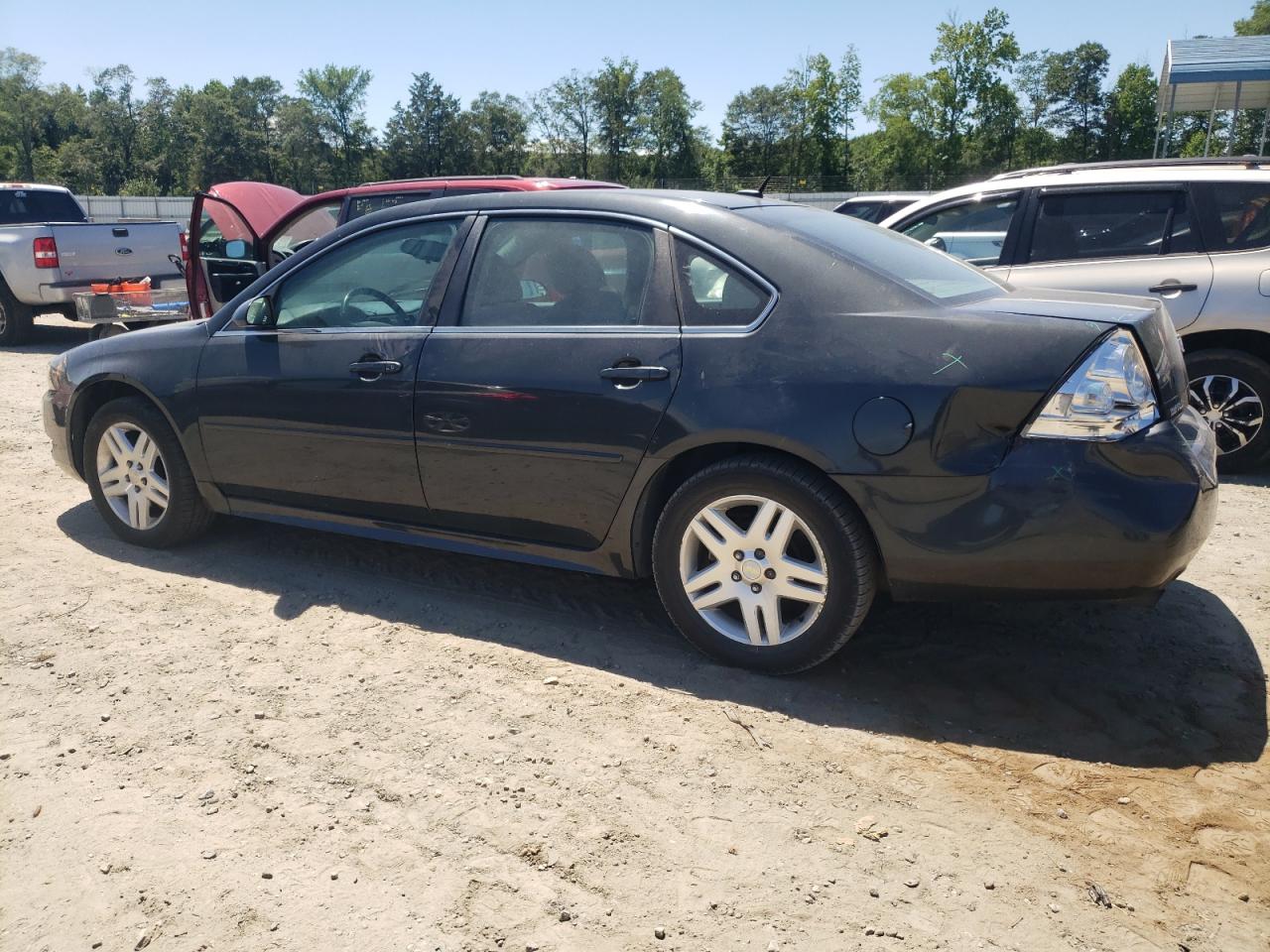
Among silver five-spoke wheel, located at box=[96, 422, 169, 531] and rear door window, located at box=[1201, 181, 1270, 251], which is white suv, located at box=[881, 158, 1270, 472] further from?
silver five-spoke wheel, located at box=[96, 422, 169, 531]

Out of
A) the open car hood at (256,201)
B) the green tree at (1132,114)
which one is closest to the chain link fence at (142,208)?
the open car hood at (256,201)

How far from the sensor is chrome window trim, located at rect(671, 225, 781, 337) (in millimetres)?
3541

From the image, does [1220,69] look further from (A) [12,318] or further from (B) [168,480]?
(B) [168,480]

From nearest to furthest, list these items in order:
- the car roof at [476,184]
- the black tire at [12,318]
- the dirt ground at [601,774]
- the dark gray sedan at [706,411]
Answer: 1. the dirt ground at [601,774]
2. the dark gray sedan at [706,411]
3. the car roof at [476,184]
4. the black tire at [12,318]

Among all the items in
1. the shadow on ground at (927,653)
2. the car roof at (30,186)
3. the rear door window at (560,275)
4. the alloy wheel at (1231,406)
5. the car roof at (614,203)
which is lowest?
the shadow on ground at (927,653)

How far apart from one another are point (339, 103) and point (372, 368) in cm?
10441

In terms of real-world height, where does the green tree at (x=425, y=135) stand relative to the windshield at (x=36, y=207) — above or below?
above

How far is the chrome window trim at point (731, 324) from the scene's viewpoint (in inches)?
139

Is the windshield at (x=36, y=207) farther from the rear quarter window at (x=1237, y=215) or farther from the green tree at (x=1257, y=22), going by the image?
the green tree at (x=1257, y=22)

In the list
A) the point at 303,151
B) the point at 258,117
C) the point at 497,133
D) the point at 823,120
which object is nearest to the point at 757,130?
the point at 823,120

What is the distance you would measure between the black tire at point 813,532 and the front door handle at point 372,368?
1.30 metres

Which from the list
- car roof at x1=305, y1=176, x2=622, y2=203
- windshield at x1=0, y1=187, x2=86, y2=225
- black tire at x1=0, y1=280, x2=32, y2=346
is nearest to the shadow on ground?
car roof at x1=305, y1=176, x2=622, y2=203

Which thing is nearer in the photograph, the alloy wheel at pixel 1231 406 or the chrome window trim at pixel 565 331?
the chrome window trim at pixel 565 331

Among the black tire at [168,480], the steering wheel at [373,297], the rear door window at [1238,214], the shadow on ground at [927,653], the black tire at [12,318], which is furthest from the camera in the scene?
the black tire at [12,318]
